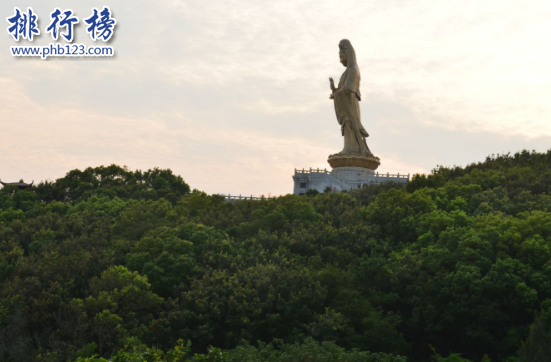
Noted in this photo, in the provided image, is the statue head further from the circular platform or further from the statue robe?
the circular platform

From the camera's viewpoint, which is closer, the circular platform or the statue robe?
the circular platform

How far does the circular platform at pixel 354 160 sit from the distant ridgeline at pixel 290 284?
13036 mm

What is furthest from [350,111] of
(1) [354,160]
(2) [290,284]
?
(2) [290,284]

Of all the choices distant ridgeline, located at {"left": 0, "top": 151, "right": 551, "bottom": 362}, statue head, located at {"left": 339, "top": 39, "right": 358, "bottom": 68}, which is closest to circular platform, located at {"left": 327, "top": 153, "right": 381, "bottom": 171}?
statue head, located at {"left": 339, "top": 39, "right": 358, "bottom": 68}

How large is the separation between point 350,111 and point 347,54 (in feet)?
11.3

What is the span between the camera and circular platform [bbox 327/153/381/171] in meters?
45.8

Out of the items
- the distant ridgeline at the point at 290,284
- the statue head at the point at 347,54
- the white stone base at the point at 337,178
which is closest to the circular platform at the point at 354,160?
the white stone base at the point at 337,178

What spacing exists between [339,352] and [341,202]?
51.9ft

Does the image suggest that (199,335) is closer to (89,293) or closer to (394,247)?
(89,293)

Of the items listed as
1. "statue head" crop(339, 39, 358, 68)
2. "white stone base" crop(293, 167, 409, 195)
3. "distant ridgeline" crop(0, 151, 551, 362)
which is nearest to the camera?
"distant ridgeline" crop(0, 151, 551, 362)

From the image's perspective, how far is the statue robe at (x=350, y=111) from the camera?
154 ft

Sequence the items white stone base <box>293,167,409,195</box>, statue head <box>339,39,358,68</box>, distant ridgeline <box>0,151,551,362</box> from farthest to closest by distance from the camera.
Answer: statue head <box>339,39,358,68</box>, white stone base <box>293,167,409,195</box>, distant ridgeline <box>0,151,551,362</box>

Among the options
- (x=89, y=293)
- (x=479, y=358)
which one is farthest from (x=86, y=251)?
(x=479, y=358)

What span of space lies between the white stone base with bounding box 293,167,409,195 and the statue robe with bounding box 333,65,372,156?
4.46 feet
